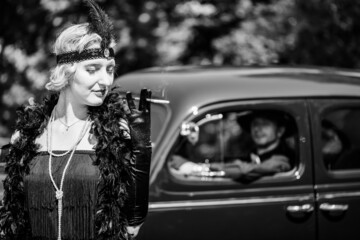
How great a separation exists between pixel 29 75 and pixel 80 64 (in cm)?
522

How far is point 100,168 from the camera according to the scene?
246 centimetres

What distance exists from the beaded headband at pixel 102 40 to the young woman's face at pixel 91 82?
25 mm

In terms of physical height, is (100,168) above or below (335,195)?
above

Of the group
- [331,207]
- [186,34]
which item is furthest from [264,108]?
[186,34]

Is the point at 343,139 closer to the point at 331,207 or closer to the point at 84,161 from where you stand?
the point at 331,207

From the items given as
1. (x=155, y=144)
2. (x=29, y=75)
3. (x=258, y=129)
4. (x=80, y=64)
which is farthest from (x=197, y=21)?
(x=80, y=64)

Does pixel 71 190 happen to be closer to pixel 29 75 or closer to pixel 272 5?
pixel 29 75

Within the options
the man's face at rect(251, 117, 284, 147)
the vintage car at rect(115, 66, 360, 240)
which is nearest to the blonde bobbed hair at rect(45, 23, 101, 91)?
the vintage car at rect(115, 66, 360, 240)

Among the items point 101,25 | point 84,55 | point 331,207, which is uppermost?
point 101,25

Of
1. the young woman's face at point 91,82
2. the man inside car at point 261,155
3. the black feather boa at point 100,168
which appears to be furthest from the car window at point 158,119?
the young woman's face at point 91,82

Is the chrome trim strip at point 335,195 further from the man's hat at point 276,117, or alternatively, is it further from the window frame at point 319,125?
the man's hat at point 276,117

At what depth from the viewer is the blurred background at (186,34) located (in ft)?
23.2

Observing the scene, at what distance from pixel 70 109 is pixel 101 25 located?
0.38 m

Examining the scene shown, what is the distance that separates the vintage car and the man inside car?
3 centimetres
